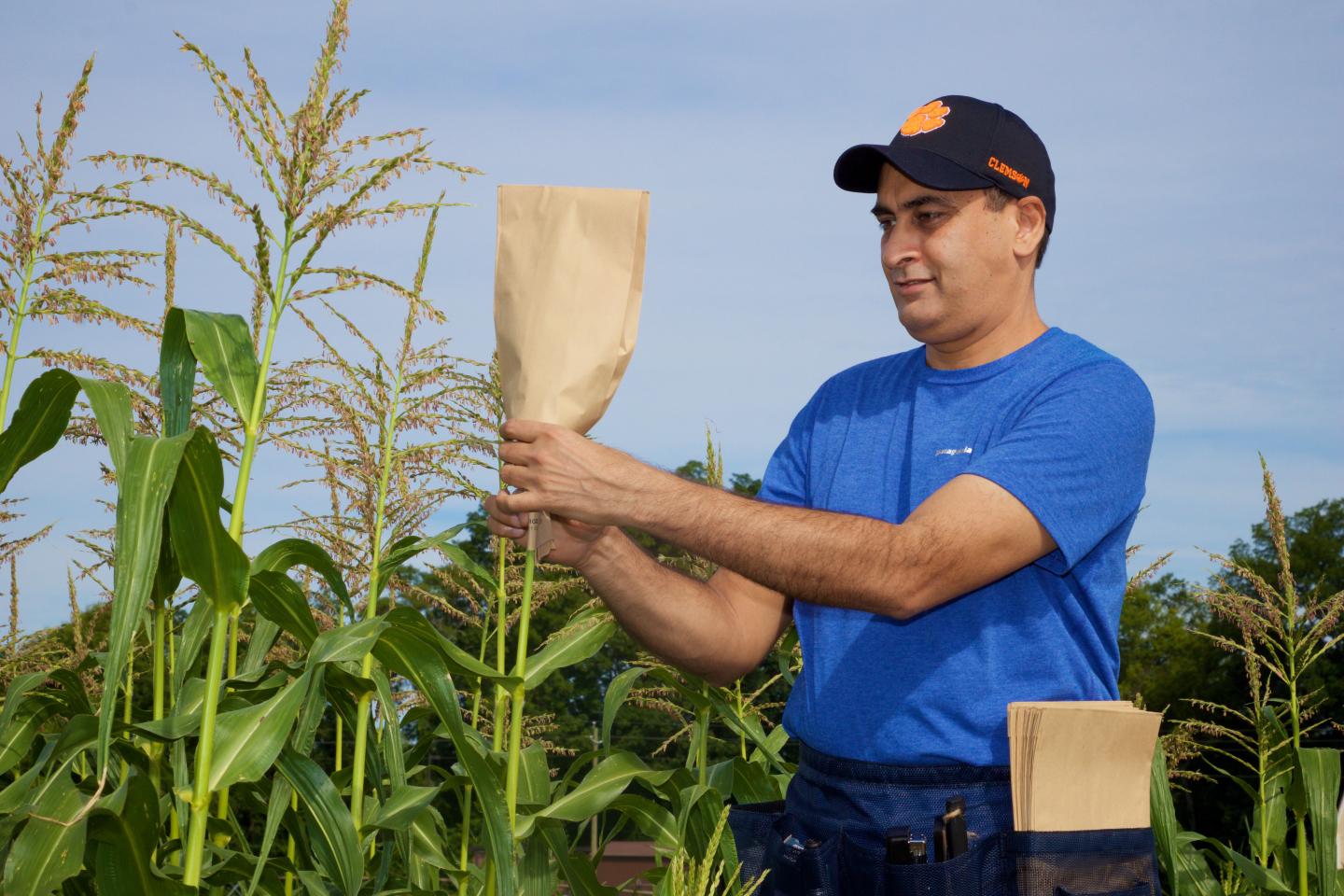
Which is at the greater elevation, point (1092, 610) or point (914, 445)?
point (914, 445)

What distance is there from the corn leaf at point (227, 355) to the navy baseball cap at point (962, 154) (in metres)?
1.49

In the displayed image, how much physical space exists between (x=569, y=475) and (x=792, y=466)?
0.97 m

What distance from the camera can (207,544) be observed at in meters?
2.66

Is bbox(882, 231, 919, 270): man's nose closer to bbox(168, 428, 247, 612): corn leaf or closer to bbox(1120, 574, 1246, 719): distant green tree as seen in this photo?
bbox(168, 428, 247, 612): corn leaf

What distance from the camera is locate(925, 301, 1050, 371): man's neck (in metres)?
3.07

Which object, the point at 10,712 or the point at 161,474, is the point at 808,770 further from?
the point at 10,712

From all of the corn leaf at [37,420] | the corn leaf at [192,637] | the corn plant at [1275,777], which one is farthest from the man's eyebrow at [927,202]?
the corn plant at [1275,777]

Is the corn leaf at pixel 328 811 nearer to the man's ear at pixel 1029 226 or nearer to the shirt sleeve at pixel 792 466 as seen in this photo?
the shirt sleeve at pixel 792 466

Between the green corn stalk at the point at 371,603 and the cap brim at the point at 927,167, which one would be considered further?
the green corn stalk at the point at 371,603

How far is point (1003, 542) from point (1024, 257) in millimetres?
851

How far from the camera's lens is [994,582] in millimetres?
2785

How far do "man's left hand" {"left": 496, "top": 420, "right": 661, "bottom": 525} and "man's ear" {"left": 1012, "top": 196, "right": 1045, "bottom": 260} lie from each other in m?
1.19

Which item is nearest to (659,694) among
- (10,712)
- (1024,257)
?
(10,712)

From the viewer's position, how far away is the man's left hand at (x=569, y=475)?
2.53 metres
